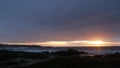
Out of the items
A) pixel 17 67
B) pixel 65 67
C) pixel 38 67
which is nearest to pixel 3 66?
pixel 17 67

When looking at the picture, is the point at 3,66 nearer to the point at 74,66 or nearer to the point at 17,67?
the point at 17,67

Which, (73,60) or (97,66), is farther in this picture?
(73,60)

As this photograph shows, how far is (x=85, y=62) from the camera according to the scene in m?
30.4

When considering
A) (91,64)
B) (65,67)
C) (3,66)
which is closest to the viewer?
(65,67)

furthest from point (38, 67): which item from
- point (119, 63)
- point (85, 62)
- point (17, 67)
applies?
point (119, 63)

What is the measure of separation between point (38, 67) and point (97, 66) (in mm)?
5196

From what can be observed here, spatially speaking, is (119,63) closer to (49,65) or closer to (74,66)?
(74,66)

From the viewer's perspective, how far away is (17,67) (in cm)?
2977

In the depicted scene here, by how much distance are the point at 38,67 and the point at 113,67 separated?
653 centimetres

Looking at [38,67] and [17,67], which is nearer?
[38,67]

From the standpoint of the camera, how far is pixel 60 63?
28797mm

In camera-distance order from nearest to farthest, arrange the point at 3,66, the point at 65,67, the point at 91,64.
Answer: the point at 65,67 < the point at 91,64 < the point at 3,66

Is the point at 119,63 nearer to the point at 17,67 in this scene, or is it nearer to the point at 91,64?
the point at 91,64

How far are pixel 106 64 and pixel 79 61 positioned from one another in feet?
8.37
